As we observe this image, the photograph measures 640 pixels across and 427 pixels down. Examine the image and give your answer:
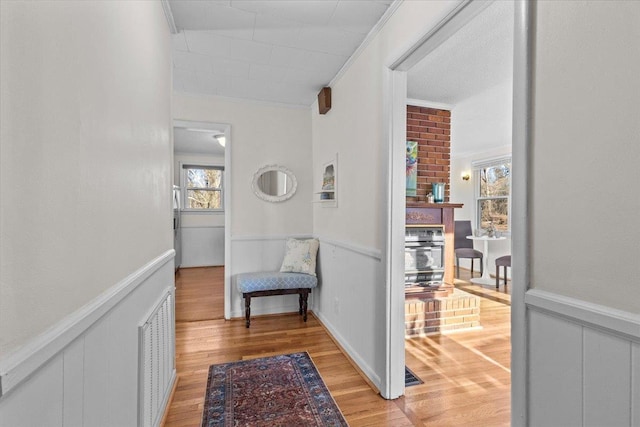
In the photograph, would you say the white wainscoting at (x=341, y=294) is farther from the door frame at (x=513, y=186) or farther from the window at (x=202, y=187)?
the window at (x=202, y=187)

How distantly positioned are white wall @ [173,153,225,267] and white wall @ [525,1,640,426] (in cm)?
635

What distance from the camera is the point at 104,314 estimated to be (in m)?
0.97

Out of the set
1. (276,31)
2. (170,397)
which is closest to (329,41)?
(276,31)

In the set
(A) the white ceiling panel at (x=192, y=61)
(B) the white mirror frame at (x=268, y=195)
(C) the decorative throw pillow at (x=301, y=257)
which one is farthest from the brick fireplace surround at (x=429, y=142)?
(A) the white ceiling panel at (x=192, y=61)

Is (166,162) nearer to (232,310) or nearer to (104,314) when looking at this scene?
(104,314)

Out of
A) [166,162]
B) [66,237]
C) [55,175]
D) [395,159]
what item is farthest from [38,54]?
[395,159]

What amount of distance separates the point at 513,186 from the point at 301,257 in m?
2.60

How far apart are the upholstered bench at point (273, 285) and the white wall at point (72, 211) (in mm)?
1771

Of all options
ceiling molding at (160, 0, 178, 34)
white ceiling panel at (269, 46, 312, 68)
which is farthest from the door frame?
ceiling molding at (160, 0, 178, 34)

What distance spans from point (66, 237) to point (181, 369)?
2.01 metres

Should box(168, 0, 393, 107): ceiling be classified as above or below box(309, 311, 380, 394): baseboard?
above

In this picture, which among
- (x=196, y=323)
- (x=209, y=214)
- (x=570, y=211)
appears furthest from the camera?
(x=209, y=214)

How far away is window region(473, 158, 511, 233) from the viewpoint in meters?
5.65

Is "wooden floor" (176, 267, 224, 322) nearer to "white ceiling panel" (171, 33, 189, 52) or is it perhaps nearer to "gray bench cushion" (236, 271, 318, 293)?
"gray bench cushion" (236, 271, 318, 293)
